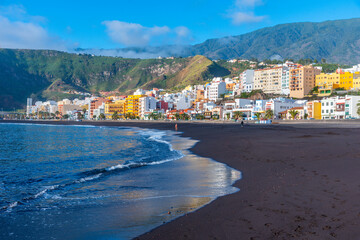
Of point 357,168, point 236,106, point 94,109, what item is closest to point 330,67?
point 236,106

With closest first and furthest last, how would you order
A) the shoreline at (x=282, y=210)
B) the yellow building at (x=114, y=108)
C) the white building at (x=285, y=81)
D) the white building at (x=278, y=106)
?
the shoreline at (x=282, y=210) < the white building at (x=278, y=106) < the white building at (x=285, y=81) < the yellow building at (x=114, y=108)

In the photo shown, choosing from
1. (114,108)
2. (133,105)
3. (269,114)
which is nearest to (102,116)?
(114,108)

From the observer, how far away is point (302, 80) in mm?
102938

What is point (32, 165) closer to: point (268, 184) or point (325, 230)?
point (268, 184)

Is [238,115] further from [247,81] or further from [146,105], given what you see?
[146,105]

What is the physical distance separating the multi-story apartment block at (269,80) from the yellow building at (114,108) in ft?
221

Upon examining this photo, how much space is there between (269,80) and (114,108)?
80.4 meters

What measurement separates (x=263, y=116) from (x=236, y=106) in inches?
643

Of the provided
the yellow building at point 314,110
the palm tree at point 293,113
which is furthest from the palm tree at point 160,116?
the yellow building at point 314,110

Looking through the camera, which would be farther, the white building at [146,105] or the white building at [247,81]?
the white building at [146,105]

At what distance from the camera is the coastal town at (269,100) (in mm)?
74500

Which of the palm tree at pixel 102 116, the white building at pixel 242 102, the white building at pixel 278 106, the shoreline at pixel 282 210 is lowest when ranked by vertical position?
the shoreline at pixel 282 210

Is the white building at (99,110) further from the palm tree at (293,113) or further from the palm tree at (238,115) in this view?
the palm tree at (293,113)

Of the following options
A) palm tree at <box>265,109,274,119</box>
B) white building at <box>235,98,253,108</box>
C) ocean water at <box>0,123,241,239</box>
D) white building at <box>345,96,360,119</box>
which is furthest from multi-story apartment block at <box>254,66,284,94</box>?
ocean water at <box>0,123,241,239</box>
